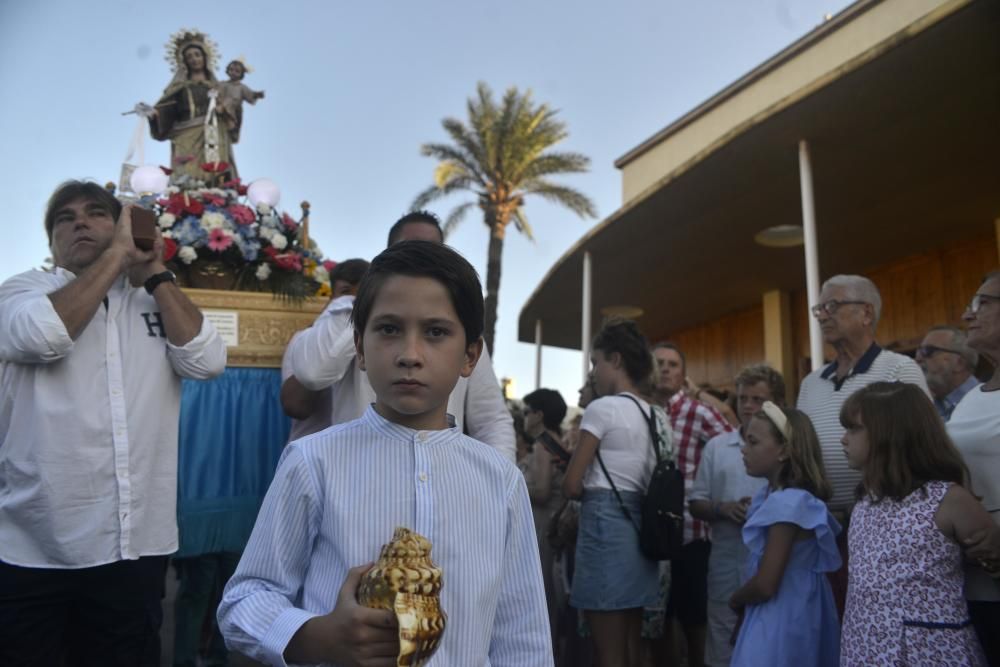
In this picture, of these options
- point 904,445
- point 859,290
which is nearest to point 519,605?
point 904,445

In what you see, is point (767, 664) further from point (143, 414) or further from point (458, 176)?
point (458, 176)

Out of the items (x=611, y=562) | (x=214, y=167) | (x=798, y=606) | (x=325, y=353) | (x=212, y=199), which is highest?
(x=214, y=167)

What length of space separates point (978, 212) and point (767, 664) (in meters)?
10.4

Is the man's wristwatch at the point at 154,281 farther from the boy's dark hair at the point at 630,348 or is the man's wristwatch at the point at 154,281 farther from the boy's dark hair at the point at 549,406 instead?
the boy's dark hair at the point at 549,406

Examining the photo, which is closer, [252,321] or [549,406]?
[252,321]

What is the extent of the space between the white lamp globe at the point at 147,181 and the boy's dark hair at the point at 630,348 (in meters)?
2.91

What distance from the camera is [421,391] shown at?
1.66 m

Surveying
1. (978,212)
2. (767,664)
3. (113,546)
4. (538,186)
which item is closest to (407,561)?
(113,546)

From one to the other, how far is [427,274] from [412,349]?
194 millimetres

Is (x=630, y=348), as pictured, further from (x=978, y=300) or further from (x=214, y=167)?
(x=214, y=167)

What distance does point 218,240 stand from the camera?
453 cm

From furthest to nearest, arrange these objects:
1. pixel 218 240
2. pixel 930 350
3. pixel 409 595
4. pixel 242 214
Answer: pixel 930 350 < pixel 242 214 < pixel 218 240 < pixel 409 595

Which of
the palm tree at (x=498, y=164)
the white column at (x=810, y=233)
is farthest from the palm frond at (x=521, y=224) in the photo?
the white column at (x=810, y=233)

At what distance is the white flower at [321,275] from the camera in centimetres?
499
